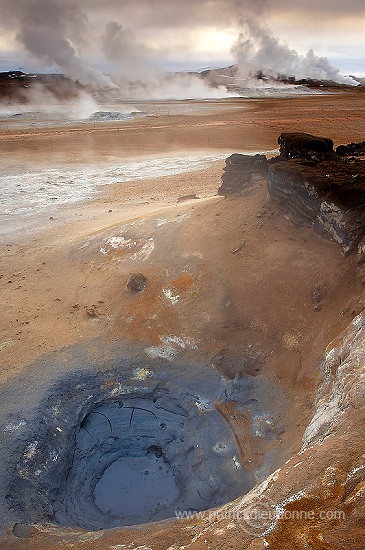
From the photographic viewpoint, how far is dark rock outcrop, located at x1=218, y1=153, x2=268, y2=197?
12.0 metres

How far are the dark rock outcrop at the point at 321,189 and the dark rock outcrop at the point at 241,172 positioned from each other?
2.66 ft

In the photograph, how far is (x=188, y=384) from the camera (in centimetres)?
848

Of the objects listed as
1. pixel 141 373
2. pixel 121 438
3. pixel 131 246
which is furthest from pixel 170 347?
pixel 131 246

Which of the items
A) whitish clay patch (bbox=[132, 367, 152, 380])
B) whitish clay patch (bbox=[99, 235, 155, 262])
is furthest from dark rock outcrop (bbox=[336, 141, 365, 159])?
whitish clay patch (bbox=[132, 367, 152, 380])

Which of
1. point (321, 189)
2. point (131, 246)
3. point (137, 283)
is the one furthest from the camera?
point (131, 246)

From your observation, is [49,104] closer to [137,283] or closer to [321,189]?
[137,283]

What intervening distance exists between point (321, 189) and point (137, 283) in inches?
176

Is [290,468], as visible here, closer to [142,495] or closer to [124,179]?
[142,495]

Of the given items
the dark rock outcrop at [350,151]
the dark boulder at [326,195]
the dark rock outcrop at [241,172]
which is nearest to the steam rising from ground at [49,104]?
the dark rock outcrop at [241,172]

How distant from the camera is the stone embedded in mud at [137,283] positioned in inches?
408

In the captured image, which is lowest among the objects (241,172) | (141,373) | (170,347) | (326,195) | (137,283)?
(141,373)

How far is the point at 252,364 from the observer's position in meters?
8.45

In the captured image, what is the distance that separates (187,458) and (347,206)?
549cm

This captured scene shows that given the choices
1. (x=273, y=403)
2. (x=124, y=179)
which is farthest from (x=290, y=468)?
(x=124, y=179)
